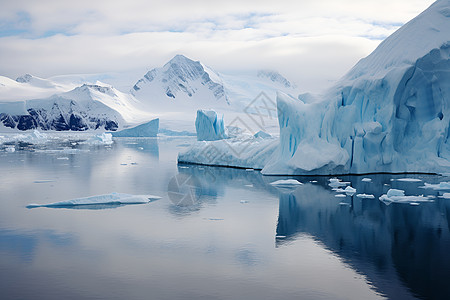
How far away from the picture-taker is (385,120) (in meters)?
17.3

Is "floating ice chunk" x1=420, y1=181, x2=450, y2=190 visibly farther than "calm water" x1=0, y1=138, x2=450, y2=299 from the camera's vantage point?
Yes

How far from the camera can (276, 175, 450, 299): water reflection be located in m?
6.32

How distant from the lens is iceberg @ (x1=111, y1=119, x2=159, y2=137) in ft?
195

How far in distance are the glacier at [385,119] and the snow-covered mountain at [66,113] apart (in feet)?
195

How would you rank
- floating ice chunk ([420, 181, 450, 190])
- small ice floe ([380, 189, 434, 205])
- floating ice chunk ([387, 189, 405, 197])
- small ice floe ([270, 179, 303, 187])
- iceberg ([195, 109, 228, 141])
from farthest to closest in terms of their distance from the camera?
iceberg ([195, 109, 228, 141]), small ice floe ([270, 179, 303, 187]), floating ice chunk ([420, 181, 450, 190]), floating ice chunk ([387, 189, 405, 197]), small ice floe ([380, 189, 434, 205])

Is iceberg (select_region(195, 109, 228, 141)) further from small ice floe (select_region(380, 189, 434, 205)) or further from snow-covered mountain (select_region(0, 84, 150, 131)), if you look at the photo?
snow-covered mountain (select_region(0, 84, 150, 131))

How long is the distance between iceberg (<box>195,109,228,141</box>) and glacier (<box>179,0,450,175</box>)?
1418 centimetres

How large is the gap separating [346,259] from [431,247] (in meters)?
1.68

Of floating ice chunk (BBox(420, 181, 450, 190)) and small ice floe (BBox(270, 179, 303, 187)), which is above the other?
floating ice chunk (BBox(420, 181, 450, 190))

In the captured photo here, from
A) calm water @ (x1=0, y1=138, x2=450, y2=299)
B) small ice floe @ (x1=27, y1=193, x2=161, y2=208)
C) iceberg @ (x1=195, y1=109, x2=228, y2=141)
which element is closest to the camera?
calm water @ (x1=0, y1=138, x2=450, y2=299)

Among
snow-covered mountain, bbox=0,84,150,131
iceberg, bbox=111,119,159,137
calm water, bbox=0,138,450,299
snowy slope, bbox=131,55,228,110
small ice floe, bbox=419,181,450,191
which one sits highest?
snowy slope, bbox=131,55,228,110

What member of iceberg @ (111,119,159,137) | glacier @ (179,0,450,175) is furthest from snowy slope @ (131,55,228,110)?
glacier @ (179,0,450,175)

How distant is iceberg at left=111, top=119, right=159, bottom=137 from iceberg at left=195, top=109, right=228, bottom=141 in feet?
88.2

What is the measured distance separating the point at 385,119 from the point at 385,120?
0.04 m
